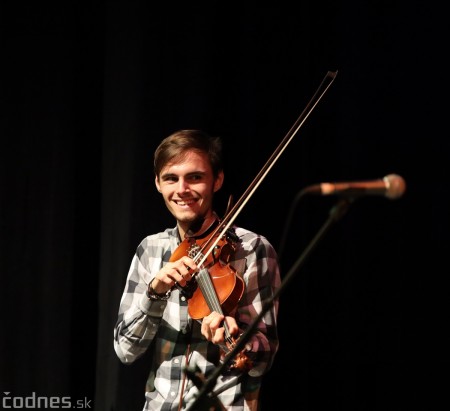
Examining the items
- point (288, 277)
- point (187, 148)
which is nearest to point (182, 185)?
point (187, 148)

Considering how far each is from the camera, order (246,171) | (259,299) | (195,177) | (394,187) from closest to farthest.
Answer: (394,187) < (259,299) < (195,177) < (246,171)

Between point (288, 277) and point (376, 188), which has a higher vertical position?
point (376, 188)

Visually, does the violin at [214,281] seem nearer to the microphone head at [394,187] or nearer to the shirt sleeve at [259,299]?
the shirt sleeve at [259,299]

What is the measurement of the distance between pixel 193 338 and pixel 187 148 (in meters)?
0.59

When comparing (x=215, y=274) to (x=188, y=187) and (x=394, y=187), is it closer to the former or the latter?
(x=188, y=187)

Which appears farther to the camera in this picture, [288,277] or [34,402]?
[34,402]

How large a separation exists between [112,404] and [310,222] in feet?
3.37

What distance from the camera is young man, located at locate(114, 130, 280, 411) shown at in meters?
1.93

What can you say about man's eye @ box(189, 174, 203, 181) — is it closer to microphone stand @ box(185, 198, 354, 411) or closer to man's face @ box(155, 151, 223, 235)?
man's face @ box(155, 151, 223, 235)

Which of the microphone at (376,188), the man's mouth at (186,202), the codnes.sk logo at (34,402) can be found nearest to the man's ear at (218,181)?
the man's mouth at (186,202)

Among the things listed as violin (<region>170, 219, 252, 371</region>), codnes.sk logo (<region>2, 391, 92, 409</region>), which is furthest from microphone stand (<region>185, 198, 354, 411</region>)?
codnes.sk logo (<region>2, 391, 92, 409</region>)

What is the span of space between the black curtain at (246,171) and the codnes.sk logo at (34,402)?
0.8 inches

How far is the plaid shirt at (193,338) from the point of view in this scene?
195cm

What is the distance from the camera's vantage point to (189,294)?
192 centimetres
